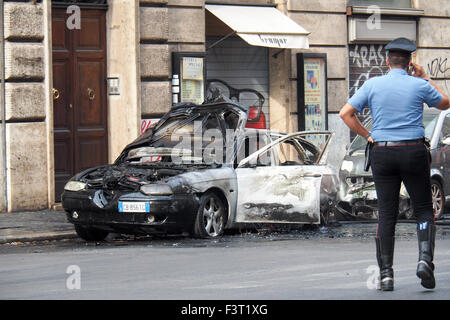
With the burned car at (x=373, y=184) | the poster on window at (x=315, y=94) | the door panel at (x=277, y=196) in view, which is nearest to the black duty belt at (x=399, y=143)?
the door panel at (x=277, y=196)

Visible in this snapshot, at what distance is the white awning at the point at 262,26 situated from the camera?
1714cm

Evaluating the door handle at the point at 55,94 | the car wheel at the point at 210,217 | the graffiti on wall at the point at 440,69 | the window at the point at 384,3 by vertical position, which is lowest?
the car wheel at the point at 210,217

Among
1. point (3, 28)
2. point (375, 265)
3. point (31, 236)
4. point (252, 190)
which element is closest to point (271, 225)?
point (252, 190)

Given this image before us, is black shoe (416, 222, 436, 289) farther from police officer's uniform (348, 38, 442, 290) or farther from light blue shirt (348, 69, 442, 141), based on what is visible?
light blue shirt (348, 69, 442, 141)

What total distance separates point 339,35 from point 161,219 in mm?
8981

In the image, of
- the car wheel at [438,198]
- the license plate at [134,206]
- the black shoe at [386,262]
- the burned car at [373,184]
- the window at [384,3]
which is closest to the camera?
the black shoe at [386,262]

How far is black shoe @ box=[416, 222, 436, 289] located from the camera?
686cm

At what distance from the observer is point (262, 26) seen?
1745 cm

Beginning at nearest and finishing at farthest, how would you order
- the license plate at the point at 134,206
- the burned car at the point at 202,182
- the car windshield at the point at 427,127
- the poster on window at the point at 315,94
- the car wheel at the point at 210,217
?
the license plate at the point at 134,206, the burned car at the point at 202,182, the car wheel at the point at 210,217, the car windshield at the point at 427,127, the poster on window at the point at 315,94

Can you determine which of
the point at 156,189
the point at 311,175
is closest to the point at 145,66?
the point at 311,175

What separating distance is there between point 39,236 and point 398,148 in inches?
246

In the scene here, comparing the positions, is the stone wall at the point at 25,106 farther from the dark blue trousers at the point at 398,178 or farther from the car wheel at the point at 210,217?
the dark blue trousers at the point at 398,178

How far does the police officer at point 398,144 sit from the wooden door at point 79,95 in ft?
30.8

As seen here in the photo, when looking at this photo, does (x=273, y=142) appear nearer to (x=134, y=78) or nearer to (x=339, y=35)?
(x=134, y=78)
